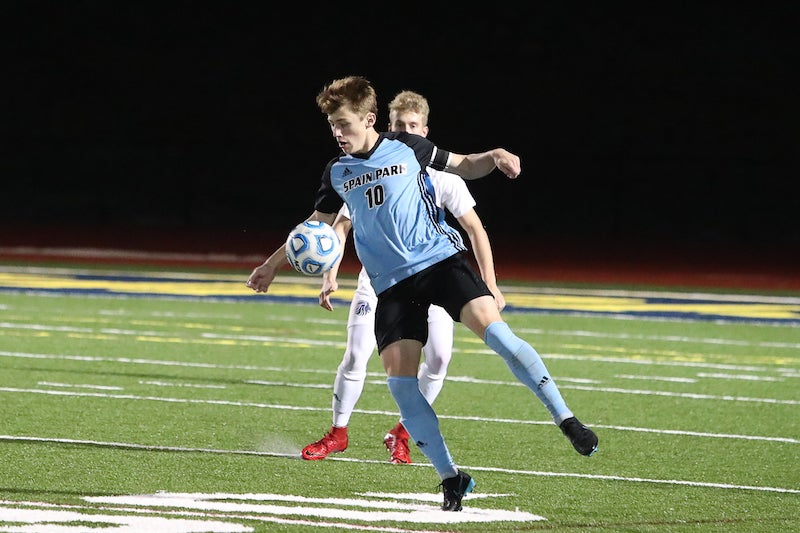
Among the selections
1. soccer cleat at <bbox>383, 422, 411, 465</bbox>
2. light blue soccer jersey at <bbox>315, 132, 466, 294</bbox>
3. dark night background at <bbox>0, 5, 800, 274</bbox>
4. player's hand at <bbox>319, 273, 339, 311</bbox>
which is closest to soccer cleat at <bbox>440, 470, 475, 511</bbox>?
light blue soccer jersey at <bbox>315, 132, 466, 294</bbox>

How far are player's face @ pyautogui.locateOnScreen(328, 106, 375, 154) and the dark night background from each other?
25.2 meters

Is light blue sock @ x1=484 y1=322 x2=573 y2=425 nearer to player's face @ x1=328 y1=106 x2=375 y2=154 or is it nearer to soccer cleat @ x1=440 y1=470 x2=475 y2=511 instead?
soccer cleat @ x1=440 y1=470 x2=475 y2=511

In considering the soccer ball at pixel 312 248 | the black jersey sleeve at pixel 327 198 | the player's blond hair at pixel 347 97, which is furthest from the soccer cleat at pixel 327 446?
the player's blond hair at pixel 347 97

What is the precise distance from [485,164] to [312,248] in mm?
940

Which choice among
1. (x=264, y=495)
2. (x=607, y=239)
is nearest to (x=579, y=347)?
(x=264, y=495)

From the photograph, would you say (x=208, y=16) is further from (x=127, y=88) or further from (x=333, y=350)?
(x=333, y=350)

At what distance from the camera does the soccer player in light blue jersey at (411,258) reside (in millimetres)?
5719

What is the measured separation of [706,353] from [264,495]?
26.0ft

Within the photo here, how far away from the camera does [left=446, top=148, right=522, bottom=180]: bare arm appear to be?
5773mm

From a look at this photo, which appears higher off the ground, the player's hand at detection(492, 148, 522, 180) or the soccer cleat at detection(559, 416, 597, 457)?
the player's hand at detection(492, 148, 522, 180)

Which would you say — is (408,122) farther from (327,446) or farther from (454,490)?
(454,490)

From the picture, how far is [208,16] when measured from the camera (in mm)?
39750

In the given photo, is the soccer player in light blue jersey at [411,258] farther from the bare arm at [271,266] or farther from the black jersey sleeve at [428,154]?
the bare arm at [271,266]

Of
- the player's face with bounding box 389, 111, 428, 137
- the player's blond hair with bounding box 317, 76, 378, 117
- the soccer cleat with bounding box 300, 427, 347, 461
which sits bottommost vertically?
the soccer cleat with bounding box 300, 427, 347, 461
